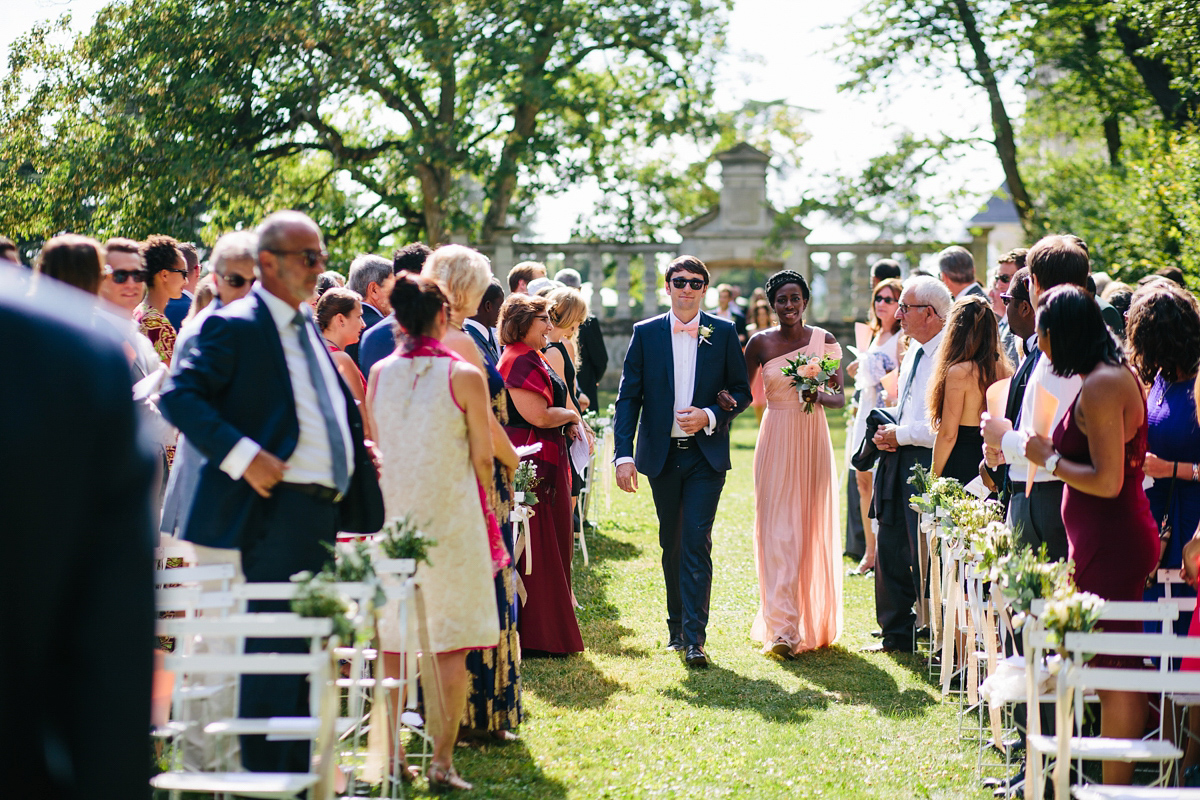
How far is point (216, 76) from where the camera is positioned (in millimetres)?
18266

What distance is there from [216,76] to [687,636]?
14.7m

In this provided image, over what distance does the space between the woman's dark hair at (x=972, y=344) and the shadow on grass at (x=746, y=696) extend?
188 centimetres

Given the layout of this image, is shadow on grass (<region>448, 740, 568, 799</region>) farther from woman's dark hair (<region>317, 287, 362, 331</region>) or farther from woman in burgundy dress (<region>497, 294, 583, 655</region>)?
woman's dark hair (<region>317, 287, 362, 331</region>)

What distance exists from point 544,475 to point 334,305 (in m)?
1.80

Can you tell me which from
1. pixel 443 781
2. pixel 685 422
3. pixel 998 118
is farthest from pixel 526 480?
pixel 998 118

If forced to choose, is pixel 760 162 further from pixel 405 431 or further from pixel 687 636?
A: pixel 405 431

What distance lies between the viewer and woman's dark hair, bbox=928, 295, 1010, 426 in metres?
6.43

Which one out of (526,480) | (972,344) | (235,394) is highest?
(972,344)

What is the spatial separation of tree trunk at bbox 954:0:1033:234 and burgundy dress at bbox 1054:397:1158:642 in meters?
19.2

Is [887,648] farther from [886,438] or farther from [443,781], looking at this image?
[443,781]

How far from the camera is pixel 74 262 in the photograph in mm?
4270

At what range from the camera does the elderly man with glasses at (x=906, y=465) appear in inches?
276

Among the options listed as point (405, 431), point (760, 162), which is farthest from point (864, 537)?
point (760, 162)

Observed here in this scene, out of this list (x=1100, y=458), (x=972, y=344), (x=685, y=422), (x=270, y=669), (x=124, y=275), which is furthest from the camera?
(x=685, y=422)
